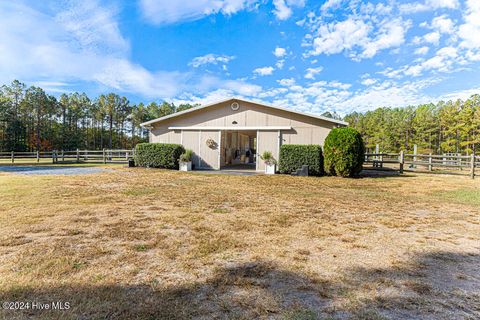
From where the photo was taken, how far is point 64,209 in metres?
4.45

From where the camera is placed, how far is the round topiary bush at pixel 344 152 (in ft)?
33.4

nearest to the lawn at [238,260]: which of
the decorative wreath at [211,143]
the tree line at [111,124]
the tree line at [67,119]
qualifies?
the decorative wreath at [211,143]

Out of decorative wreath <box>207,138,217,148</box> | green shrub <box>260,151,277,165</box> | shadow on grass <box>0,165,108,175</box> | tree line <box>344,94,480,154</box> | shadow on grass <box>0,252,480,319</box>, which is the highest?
tree line <box>344,94,480,154</box>

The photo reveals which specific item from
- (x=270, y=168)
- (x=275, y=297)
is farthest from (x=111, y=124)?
(x=275, y=297)

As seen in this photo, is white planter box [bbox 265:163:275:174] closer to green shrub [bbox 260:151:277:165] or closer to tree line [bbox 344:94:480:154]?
green shrub [bbox 260:151:277:165]

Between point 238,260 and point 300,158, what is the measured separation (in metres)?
9.13

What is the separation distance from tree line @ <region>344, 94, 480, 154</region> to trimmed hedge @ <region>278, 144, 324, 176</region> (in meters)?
27.9

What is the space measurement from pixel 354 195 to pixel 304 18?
11.4 m

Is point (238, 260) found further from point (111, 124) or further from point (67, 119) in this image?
point (67, 119)

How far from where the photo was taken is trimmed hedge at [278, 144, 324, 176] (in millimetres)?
10914

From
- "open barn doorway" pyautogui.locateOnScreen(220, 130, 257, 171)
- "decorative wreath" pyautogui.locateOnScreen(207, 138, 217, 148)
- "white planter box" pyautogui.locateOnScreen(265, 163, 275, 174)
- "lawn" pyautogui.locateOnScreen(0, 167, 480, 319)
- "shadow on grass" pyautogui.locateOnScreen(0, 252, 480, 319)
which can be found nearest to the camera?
"shadow on grass" pyautogui.locateOnScreen(0, 252, 480, 319)

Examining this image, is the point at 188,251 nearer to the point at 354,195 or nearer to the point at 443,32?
the point at 354,195

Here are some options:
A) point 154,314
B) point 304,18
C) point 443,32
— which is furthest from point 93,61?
point 443,32

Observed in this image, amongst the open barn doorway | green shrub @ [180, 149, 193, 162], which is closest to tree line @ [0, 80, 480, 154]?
the open barn doorway
